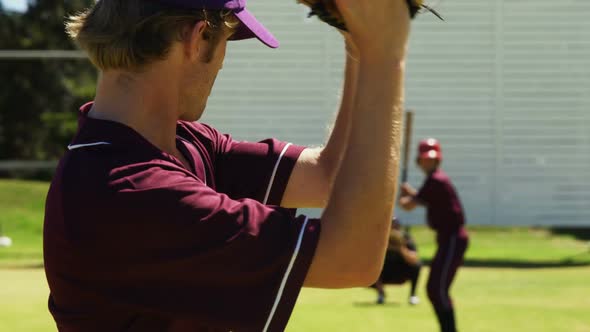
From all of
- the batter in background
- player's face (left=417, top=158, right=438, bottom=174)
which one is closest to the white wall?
player's face (left=417, top=158, right=438, bottom=174)

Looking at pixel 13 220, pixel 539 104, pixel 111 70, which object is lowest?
pixel 13 220

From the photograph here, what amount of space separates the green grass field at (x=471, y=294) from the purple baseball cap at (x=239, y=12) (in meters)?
9.10

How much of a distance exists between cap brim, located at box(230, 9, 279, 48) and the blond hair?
0.26ft

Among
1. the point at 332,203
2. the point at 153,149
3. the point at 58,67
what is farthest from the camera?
the point at 58,67

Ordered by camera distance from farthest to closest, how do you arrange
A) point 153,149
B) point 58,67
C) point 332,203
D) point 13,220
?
point 58,67, point 13,220, point 153,149, point 332,203

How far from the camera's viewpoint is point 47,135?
38.8m

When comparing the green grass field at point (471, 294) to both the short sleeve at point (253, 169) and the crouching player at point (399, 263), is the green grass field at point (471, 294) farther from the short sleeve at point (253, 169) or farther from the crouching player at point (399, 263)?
the short sleeve at point (253, 169)

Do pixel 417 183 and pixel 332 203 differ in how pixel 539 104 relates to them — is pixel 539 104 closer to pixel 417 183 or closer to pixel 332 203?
pixel 417 183

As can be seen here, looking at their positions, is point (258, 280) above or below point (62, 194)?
below

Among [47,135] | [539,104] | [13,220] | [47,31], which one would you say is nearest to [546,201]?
[539,104]

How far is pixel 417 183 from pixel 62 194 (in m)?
23.7

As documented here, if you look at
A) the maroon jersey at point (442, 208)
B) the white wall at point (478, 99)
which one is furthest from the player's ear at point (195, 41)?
the white wall at point (478, 99)

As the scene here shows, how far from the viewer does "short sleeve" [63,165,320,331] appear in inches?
94.0

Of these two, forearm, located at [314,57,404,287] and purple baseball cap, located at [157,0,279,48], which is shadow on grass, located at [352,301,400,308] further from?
forearm, located at [314,57,404,287]
